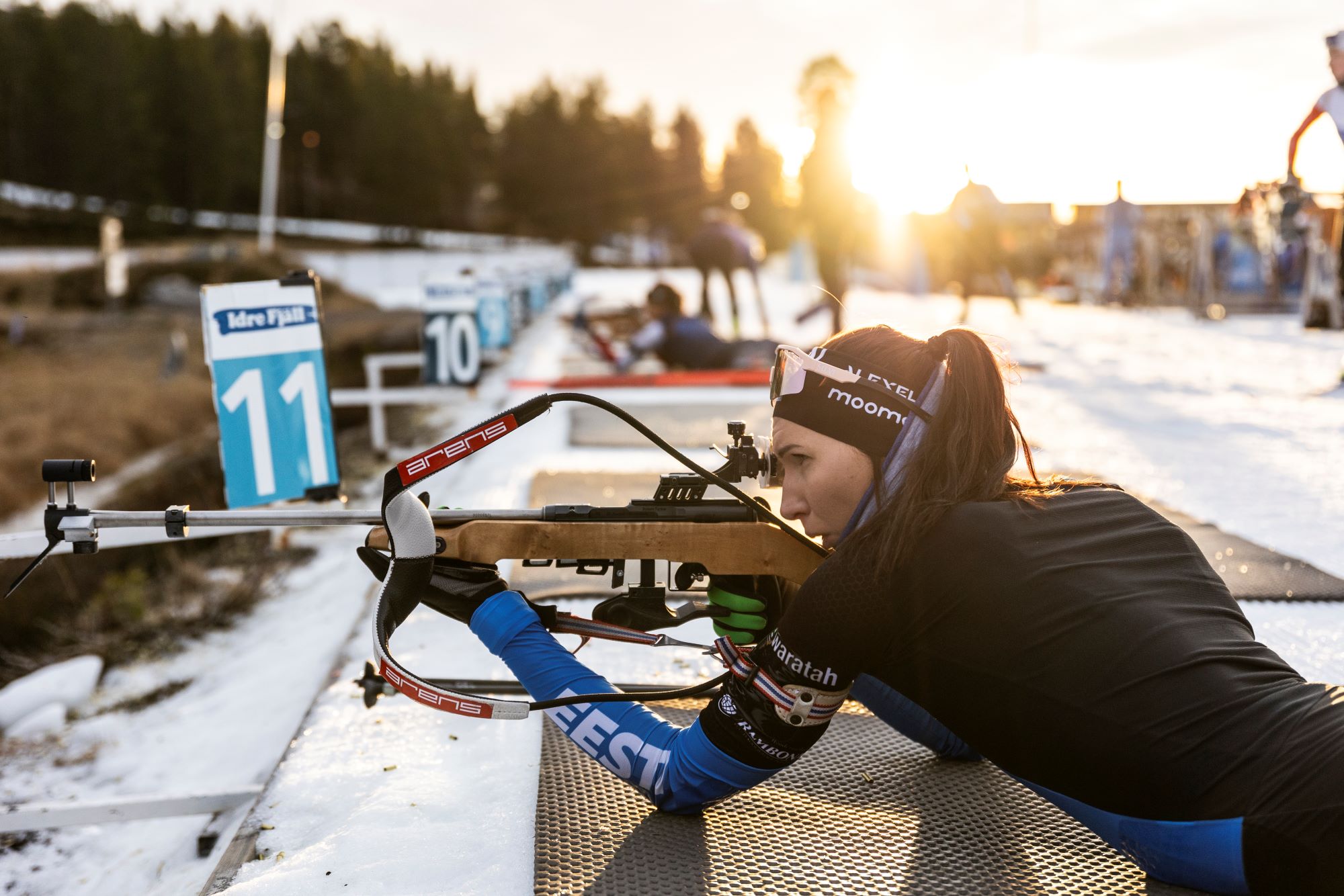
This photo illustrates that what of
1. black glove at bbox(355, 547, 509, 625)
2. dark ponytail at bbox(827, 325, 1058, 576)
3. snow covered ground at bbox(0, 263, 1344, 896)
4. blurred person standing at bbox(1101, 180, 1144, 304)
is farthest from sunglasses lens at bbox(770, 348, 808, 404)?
blurred person standing at bbox(1101, 180, 1144, 304)

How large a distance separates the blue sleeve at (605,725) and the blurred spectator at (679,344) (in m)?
7.77

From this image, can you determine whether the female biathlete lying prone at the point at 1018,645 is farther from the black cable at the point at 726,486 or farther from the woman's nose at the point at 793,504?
the black cable at the point at 726,486

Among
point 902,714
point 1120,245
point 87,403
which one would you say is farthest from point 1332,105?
point 87,403

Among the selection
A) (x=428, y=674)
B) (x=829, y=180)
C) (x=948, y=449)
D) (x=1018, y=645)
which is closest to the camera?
(x=1018, y=645)

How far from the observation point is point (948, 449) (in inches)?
71.2

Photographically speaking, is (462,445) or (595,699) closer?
(595,699)

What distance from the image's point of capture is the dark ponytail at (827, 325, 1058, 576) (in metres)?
1.75

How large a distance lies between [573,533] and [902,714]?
2.98 ft

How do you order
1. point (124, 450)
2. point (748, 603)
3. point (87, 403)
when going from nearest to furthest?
point (748, 603)
point (124, 450)
point (87, 403)

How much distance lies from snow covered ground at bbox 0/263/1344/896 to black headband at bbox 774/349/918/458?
203 millimetres

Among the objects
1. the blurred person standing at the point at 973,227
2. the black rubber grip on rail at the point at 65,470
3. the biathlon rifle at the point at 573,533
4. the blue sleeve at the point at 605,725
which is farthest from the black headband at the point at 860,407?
the blurred person standing at the point at 973,227

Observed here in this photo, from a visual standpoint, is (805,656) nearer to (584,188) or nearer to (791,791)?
(791,791)

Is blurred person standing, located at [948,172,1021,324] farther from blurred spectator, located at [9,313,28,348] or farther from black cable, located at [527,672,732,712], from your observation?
blurred spectator, located at [9,313,28,348]

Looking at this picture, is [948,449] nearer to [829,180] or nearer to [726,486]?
[726,486]
